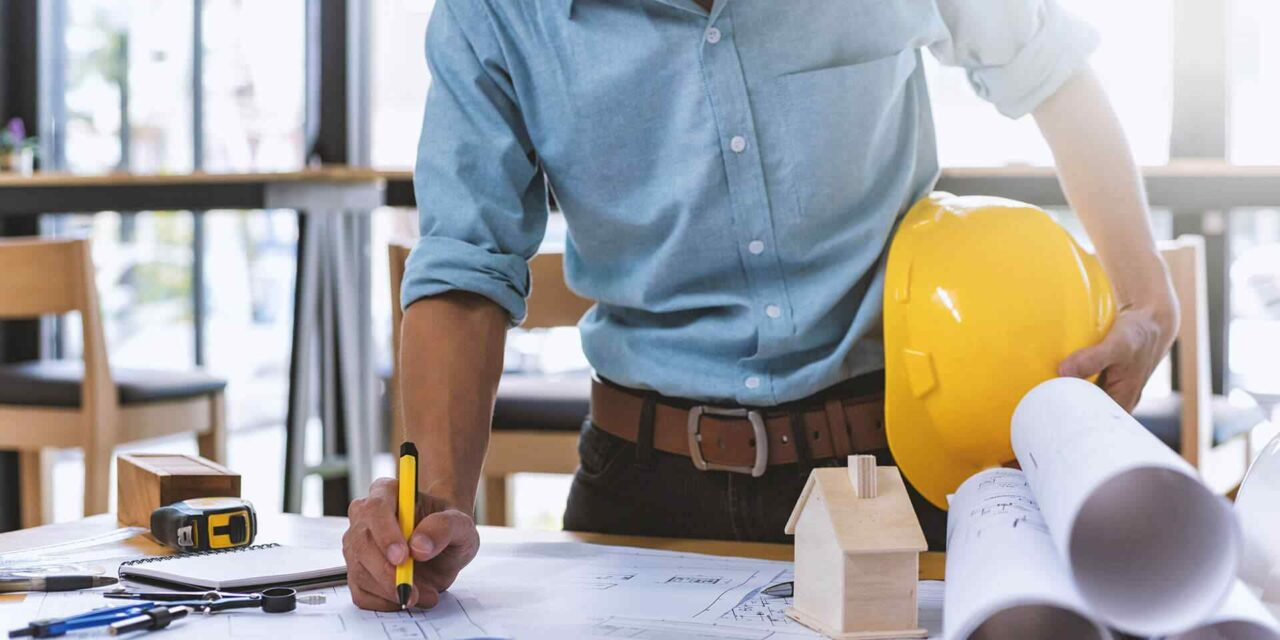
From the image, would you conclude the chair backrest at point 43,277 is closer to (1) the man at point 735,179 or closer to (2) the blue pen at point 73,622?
(1) the man at point 735,179

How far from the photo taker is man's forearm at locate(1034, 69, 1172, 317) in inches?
47.8

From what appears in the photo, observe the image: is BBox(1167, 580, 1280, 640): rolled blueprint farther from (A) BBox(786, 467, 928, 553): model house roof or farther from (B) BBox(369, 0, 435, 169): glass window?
(B) BBox(369, 0, 435, 169): glass window

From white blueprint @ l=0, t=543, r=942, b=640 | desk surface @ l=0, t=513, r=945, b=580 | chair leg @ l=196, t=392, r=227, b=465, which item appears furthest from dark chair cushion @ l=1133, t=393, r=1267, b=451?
chair leg @ l=196, t=392, r=227, b=465

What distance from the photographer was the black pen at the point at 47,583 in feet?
2.86

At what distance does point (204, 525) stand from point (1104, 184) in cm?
87

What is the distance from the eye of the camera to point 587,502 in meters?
1.37

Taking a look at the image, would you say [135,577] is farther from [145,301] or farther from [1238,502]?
[145,301]

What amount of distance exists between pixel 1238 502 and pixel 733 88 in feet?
1.96

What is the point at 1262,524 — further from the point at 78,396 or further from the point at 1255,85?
the point at 1255,85

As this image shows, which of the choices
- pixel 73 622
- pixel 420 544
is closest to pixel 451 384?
pixel 420 544

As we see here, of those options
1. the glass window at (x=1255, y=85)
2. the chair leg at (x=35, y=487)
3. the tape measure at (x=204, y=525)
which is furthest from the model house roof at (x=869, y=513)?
the glass window at (x=1255, y=85)

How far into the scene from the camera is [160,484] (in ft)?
3.62

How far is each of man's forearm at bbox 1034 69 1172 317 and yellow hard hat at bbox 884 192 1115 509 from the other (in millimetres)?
156

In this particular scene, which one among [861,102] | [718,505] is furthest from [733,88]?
[718,505]
